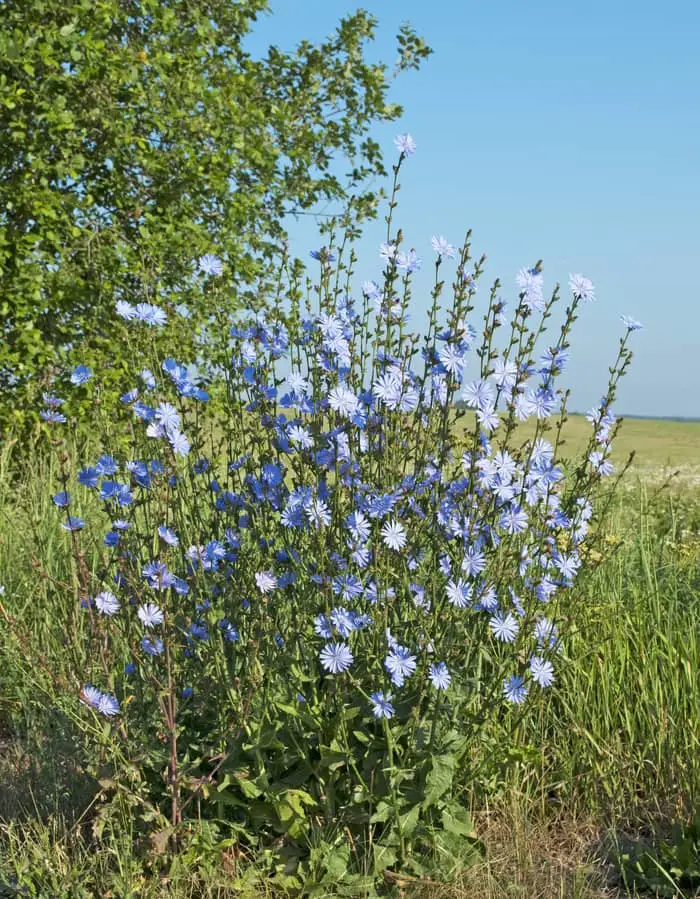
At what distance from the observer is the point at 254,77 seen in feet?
26.5

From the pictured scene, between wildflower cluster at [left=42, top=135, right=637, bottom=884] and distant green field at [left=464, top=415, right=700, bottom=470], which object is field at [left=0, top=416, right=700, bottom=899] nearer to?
wildflower cluster at [left=42, top=135, right=637, bottom=884]

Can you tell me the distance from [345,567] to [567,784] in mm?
1398

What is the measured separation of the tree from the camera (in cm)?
661

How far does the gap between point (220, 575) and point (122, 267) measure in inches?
166

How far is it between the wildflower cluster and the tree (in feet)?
11.0

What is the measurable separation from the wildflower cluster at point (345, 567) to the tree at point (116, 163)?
3344mm

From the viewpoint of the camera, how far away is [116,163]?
23.2 feet

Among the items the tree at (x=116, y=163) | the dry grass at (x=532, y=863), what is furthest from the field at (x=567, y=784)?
the tree at (x=116, y=163)

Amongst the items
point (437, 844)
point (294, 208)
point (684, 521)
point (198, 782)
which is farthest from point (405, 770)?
point (294, 208)

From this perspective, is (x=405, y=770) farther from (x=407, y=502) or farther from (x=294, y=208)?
(x=294, y=208)

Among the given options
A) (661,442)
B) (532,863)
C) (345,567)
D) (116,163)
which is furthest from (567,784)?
(661,442)

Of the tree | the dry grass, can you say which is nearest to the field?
the dry grass

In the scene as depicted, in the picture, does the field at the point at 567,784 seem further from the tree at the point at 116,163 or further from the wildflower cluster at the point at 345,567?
the tree at the point at 116,163

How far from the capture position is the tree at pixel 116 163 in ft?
21.7
